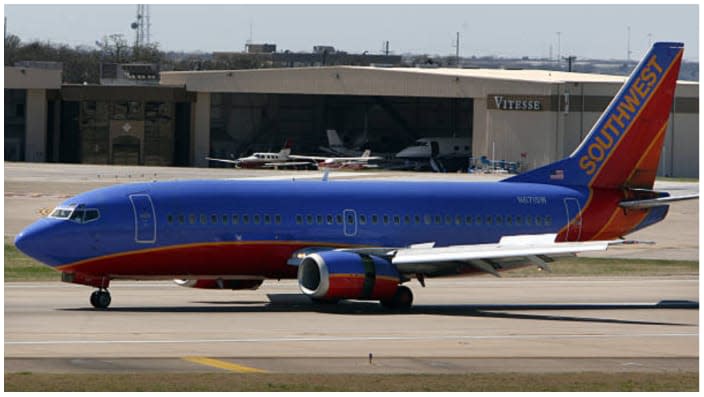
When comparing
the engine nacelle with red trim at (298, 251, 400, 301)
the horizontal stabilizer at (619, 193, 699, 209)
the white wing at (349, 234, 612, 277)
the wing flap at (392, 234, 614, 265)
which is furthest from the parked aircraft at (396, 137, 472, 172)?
the engine nacelle with red trim at (298, 251, 400, 301)

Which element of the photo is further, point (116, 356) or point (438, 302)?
point (438, 302)

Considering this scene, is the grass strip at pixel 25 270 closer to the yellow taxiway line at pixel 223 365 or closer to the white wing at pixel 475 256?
the white wing at pixel 475 256

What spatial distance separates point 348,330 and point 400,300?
19.0 ft

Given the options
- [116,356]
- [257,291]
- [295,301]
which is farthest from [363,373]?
[257,291]

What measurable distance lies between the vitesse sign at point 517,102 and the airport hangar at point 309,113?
10 centimetres

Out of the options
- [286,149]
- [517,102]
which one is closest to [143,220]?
[517,102]

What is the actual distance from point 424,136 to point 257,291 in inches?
4138

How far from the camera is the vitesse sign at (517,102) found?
121 meters

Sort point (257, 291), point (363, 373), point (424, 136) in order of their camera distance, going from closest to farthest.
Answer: point (363, 373)
point (257, 291)
point (424, 136)

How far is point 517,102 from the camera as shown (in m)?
122

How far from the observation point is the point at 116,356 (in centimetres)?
3123

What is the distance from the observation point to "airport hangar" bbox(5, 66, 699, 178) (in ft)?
400

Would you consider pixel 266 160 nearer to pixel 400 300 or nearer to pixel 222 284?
pixel 222 284

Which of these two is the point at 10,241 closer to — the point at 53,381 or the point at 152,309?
the point at 152,309
